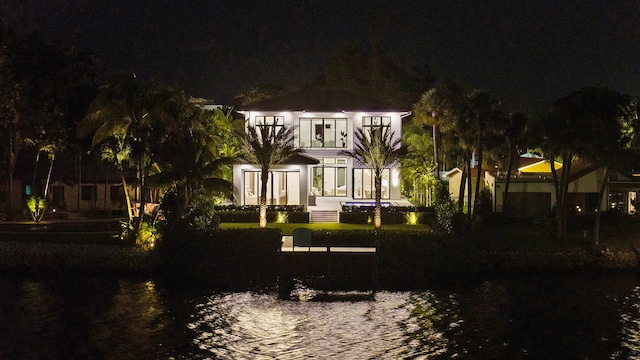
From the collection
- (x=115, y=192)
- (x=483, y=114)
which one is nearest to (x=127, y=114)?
(x=483, y=114)

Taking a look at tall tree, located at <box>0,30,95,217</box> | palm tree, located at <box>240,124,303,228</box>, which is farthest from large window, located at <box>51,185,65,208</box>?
palm tree, located at <box>240,124,303,228</box>

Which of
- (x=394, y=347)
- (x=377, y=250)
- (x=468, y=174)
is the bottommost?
(x=394, y=347)

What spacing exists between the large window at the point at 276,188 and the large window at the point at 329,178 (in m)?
4.66

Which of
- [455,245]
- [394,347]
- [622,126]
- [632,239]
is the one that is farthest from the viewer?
[632,239]

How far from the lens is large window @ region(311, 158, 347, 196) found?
171 ft

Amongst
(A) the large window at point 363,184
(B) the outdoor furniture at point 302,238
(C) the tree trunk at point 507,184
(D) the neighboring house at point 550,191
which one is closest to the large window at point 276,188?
(A) the large window at point 363,184

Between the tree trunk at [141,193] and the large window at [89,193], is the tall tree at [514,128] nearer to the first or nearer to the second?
the tree trunk at [141,193]

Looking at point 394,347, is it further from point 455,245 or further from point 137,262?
point 137,262

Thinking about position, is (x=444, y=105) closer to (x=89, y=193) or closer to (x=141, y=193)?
(x=141, y=193)

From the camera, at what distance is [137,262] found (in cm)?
3344

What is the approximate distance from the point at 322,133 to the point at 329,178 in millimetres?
3319

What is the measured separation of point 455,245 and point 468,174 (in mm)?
13994

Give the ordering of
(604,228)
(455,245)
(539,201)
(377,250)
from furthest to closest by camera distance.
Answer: (539,201), (604,228), (455,245), (377,250)

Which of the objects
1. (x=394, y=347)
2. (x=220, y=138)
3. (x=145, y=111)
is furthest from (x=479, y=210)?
(x=394, y=347)
